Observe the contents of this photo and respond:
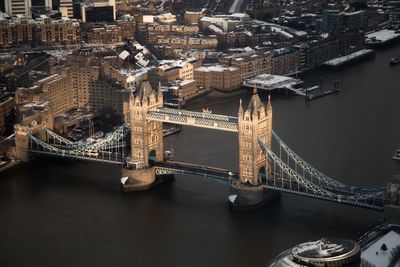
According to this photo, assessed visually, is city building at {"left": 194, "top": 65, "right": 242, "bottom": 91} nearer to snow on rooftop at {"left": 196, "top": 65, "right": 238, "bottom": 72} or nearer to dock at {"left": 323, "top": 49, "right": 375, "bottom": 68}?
snow on rooftop at {"left": 196, "top": 65, "right": 238, "bottom": 72}

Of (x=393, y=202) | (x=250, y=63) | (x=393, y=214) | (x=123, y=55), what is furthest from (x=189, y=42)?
(x=393, y=214)

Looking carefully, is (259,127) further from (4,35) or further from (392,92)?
(4,35)

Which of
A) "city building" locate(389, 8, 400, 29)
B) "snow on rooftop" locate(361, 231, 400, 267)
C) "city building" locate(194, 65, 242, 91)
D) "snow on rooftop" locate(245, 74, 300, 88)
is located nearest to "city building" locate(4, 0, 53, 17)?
"city building" locate(194, 65, 242, 91)

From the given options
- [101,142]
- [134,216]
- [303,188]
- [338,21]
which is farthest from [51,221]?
[338,21]

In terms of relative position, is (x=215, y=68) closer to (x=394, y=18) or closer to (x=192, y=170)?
(x=192, y=170)

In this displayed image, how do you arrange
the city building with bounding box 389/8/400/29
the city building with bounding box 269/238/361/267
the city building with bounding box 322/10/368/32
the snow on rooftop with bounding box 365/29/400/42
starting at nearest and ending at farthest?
the city building with bounding box 269/238/361/267 < the snow on rooftop with bounding box 365/29/400/42 < the city building with bounding box 322/10/368/32 < the city building with bounding box 389/8/400/29

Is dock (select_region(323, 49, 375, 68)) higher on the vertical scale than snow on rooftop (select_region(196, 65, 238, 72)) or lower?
lower

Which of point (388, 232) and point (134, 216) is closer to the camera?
point (388, 232)
